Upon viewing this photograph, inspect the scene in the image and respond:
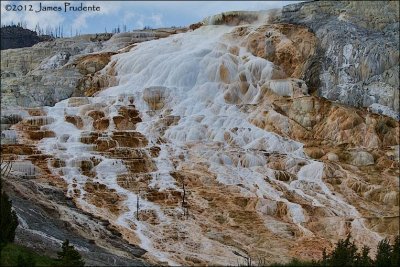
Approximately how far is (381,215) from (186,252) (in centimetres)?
1219

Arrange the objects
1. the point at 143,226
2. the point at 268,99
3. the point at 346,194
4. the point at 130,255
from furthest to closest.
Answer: the point at 268,99
the point at 346,194
the point at 143,226
the point at 130,255

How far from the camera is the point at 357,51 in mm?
52125

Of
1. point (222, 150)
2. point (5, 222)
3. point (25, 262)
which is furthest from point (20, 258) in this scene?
point (222, 150)

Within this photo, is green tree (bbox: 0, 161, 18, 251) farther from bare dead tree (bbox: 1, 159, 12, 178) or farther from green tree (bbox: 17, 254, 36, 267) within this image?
bare dead tree (bbox: 1, 159, 12, 178)

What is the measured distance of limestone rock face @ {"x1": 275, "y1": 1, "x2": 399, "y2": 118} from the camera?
49.2 meters

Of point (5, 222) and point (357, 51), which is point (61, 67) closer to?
point (357, 51)

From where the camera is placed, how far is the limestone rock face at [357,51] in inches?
1935

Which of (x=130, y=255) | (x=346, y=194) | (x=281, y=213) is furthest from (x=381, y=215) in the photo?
(x=130, y=255)

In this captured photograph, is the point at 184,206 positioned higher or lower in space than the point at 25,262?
higher

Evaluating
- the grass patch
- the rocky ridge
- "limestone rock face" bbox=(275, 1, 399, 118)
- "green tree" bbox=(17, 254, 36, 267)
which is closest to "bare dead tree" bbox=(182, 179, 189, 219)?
the rocky ridge

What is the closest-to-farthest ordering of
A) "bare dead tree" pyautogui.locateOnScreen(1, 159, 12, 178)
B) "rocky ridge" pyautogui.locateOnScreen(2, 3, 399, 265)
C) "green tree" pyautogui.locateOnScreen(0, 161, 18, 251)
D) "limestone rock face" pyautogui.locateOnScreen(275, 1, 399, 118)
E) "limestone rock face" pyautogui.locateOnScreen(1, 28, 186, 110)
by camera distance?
1. "green tree" pyautogui.locateOnScreen(0, 161, 18, 251)
2. "rocky ridge" pyautogui.locateOnScreen(2, 3, 399, 265)
3. "bare dead tree" pyautogui.locateOnScreen(1, 159, 12, 178)
4. "limestone rock face" pyautogui.locateOnScreen(275, 1, 399, 118)
5. "limestone rock face" pyautogui.locateOnScreen(1, 28, 186, 110)

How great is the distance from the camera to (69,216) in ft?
95.0

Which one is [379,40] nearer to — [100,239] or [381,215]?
[381,215]

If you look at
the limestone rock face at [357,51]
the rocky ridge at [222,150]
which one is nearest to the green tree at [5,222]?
the rocky ridge at [222,150]
